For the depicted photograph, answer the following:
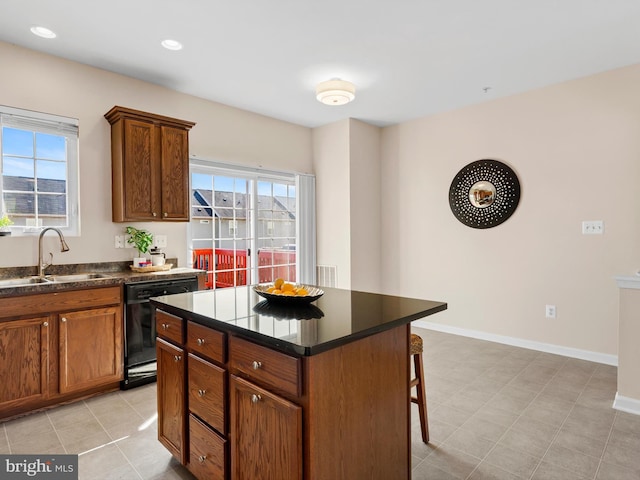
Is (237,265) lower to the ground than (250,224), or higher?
lower

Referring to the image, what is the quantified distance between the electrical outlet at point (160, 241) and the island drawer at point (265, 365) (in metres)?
2.39

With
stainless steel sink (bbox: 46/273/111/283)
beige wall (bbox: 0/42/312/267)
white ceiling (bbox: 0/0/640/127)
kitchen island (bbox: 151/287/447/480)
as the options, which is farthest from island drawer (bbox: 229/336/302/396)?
beige wall (bbox: 0/42/312/267)

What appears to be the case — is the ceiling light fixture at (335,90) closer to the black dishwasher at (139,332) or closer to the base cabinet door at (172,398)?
the black dishwasher at (139,332)

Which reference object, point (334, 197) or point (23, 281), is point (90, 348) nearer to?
point (23, 281)

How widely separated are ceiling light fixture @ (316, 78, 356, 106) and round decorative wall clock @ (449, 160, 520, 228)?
1741 mm

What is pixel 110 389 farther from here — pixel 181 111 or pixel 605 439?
pixel 605 439

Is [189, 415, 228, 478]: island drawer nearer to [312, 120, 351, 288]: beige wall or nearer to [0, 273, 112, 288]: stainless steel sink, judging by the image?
[0, 273, 112, 288]: stainless steel sink

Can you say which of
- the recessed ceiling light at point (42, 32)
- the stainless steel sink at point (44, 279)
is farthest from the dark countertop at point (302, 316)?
the recessed ceiling light at point (42, 32)

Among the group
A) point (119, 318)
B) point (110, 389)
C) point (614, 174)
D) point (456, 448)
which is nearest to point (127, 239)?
point (119, 318)

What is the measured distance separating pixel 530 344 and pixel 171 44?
4294 millimetres

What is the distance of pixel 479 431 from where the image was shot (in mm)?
2311

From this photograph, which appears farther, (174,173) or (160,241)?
(160,241)

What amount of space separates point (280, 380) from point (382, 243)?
4.03m

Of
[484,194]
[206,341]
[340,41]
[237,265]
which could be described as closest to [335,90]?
[340,41]
